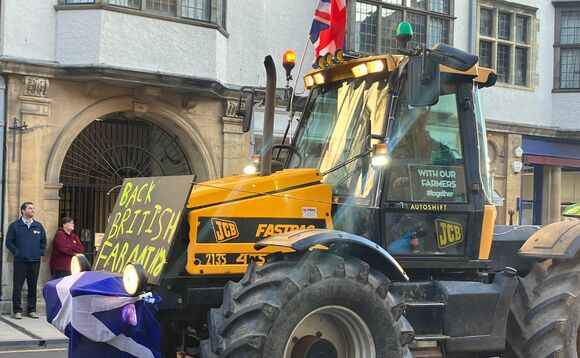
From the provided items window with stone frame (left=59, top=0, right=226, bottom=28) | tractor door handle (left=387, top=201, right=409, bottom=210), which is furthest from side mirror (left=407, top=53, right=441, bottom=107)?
window with stone frame (left=59, top=0, right=226, bottom=28)

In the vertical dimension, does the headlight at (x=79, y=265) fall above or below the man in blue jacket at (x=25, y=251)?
above

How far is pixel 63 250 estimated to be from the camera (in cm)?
1212

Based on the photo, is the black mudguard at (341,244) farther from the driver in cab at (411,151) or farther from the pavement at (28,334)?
the pavement at (28,334)

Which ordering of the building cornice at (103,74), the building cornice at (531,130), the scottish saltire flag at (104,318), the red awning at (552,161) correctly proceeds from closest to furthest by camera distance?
the scottish saltire flag at (104,318) → the building cornice at (103,74) → the building cornice at (531,130) → the red awning at (552,161)

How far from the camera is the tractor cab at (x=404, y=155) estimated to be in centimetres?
547

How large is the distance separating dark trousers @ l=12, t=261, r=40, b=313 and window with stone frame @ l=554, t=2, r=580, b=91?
14191 mm

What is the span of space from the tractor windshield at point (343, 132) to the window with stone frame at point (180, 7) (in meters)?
7.46

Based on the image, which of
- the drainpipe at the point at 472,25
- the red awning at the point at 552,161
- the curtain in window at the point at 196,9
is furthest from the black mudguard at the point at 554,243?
the red awning at the point at 552,161

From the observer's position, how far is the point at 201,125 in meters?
14.0

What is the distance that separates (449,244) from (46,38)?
8982mm

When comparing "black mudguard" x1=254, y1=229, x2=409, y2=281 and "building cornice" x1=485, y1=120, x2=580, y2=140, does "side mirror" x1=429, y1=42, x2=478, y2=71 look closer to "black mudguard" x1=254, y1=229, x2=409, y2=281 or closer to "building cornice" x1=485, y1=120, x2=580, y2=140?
"black mudguard" x1=254, y1=229, x2=409, y2=281

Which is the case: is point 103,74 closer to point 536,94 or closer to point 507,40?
point 507,40

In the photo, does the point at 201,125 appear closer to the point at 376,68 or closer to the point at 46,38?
the point at 46,38

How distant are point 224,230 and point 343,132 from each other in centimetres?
130
